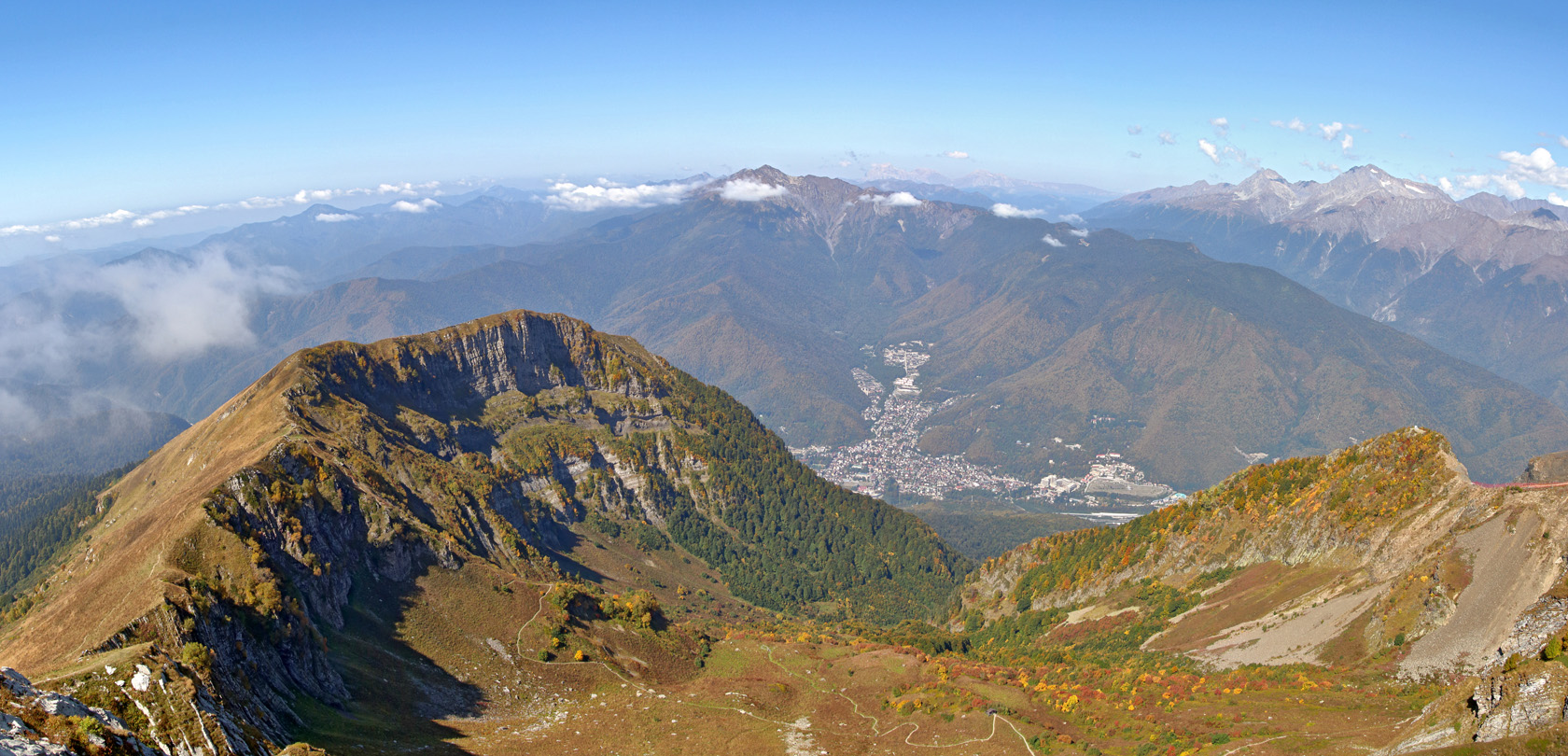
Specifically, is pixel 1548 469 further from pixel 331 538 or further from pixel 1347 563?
pixel 331 538

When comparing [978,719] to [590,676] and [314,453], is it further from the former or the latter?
[314,453]

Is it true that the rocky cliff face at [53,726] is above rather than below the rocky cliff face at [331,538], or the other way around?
above


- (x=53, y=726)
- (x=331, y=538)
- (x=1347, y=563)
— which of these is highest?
(x=53, y=726)

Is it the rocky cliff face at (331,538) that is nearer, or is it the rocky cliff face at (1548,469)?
the rocky cliff face at (331,538)

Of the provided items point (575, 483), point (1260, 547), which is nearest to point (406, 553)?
point (575, 483)

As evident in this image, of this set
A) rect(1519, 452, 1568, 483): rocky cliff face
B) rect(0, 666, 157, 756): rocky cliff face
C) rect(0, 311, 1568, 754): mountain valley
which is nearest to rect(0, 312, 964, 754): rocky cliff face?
rect(0, 311, 1568, 754): mountain valley

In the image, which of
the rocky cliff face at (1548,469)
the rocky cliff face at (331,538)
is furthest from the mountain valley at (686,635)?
the rocky cliff face at (1548,469)

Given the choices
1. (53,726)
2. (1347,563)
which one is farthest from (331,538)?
(1347,563)

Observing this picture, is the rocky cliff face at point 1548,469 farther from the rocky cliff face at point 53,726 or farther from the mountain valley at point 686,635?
the rocky cliff face at point 53,726

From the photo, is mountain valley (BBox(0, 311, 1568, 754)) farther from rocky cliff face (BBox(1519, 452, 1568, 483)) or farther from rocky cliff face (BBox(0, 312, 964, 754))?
rocky cliff face (BBox(1519, 452, 1568, 483))

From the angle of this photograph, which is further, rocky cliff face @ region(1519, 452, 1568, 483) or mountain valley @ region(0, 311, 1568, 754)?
rocky cliff face @ region(1519, 452, 1568, 483)

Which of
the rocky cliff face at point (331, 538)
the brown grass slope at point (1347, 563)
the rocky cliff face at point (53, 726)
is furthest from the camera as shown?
the brown grass slope at point (1347, 563)

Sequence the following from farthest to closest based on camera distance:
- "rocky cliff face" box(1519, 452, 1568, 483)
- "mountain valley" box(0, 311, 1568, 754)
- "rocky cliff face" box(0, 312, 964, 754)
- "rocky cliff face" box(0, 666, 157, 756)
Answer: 1. "rocky cliff face" box(1519, 452, 1568, 483)
2. "rocky cliff face" box(0, 312, 964, 754)
3. "mountain valley" box(0, 311, 1568, 754)
4. "rocky cliff face" box(0, 666, 157, 756)
